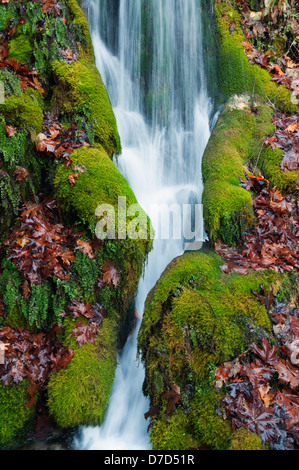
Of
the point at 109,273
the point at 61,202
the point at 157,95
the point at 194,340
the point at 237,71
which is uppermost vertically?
the point at 237,71

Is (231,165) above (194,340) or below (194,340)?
above

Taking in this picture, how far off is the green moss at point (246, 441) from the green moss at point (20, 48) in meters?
4.84

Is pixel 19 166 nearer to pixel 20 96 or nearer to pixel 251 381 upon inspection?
pixel 20 96

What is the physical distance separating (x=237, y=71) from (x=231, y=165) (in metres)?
2.32

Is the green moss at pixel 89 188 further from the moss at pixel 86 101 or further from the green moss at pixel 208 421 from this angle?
the green moss at pixel 208 421

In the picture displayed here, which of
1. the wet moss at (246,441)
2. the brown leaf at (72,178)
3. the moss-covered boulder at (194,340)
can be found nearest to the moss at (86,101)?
the brown leaf at (72,178)

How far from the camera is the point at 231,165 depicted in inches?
186

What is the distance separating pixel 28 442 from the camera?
10.7 feet

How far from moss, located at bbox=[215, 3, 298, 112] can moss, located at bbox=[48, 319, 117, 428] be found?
15.5 feet

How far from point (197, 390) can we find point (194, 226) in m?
2.69

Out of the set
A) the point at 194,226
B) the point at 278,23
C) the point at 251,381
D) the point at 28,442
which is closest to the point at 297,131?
the point at 194,226

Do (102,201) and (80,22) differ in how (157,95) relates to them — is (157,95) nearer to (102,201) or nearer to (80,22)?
(80,22)

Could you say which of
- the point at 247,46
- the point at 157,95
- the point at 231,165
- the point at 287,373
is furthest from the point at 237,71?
the point at 287,373

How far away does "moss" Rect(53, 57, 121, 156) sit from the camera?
4395 mm
